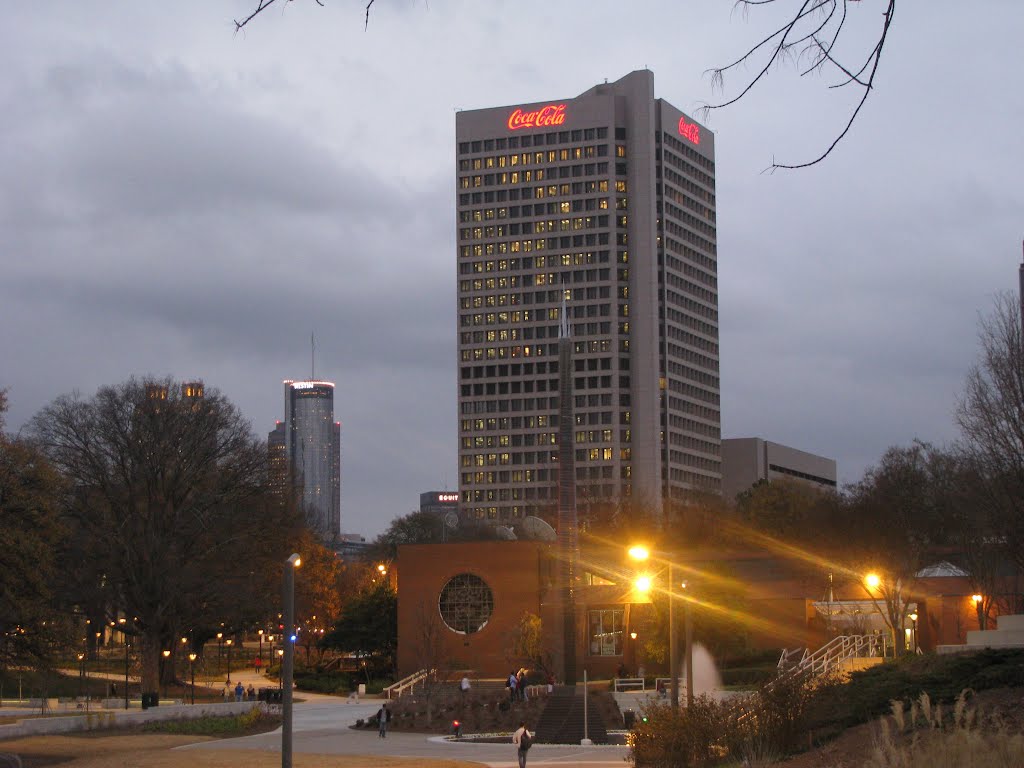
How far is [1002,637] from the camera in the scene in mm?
Answer: 31906

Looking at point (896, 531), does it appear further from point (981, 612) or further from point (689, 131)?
point (689, 131)

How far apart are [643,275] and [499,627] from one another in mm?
113355

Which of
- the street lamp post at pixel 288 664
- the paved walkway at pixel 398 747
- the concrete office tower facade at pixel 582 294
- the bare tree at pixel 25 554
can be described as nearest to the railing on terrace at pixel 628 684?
the paved walkway at pixel 398 747

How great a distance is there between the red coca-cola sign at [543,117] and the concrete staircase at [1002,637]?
160 m

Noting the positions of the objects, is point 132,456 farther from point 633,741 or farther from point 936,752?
point 936,752

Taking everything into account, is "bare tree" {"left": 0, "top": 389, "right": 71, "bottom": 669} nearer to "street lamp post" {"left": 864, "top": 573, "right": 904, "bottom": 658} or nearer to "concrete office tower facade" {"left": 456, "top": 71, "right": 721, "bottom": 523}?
"street lamp post" {"left": 864, "top": 573, "right": 904, "bottom": 658}

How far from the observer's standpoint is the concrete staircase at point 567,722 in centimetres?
4997

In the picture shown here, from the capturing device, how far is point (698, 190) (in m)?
197

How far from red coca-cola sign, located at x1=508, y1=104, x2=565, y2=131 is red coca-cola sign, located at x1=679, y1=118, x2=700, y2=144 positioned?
1902 cm

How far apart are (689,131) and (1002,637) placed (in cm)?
16981

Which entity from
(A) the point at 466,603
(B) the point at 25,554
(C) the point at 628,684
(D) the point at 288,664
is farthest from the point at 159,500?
(D) the point at 288,664

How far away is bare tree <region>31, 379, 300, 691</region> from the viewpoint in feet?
213

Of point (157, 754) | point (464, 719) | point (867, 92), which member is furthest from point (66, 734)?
point (867, 92)

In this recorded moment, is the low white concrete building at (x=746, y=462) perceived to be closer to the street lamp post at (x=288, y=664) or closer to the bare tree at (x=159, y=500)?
the bare tree at (x=159, y=500)
